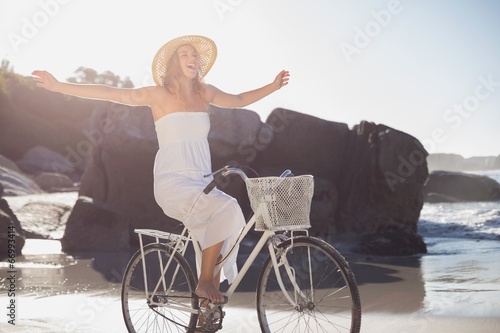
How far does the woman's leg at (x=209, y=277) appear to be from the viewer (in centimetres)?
422

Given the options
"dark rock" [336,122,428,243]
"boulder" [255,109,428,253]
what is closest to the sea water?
"dark rock" [336,122,428,243]

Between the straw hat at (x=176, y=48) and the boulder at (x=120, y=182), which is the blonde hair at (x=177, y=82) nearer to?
the straw hat at (x=176, y=48)

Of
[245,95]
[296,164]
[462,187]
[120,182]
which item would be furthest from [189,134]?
[462,187]

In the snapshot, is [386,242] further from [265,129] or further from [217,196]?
[217,196]

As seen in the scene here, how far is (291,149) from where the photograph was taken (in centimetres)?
1382

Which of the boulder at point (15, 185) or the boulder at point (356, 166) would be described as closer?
the boulder at point (356, 166)

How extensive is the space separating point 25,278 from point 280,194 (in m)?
5.27

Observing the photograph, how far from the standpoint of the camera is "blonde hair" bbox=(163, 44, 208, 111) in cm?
465

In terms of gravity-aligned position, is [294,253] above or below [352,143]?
below

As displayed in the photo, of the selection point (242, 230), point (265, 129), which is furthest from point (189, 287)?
point (265, 129)

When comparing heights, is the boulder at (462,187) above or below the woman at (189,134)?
→ below

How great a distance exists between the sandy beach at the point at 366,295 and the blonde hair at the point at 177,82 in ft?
5.85

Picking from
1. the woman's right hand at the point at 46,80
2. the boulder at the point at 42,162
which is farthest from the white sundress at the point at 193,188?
the boulder at the point at 42,162

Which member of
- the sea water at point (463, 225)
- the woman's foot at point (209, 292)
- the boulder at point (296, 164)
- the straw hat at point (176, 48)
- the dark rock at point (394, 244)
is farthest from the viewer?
the sea water at point (463, 225)
